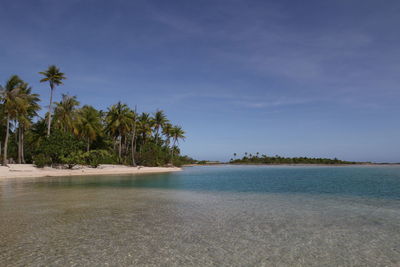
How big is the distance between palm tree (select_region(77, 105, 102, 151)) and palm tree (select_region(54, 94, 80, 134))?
1.29 metres

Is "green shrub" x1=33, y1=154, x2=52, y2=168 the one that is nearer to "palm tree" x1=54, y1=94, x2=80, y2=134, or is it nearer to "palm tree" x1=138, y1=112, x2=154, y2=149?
"palm tree" x1=54, y1=94, x2=80, y2=134

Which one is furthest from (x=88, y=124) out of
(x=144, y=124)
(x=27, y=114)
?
(x=144, y=124)

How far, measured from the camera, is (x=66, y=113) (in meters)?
45.0

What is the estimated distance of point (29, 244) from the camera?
7090 millimetres

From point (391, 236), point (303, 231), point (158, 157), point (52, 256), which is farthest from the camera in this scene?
point (158, 157)

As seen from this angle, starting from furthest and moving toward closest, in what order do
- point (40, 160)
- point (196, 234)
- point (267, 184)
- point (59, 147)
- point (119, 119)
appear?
1. point (119, 119)
2. point (59, 147)
3. point (40, 160)
4. point (267, 184)
5. point (196, 234)

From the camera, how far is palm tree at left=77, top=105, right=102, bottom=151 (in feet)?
159

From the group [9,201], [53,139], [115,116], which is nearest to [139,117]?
[115,116]

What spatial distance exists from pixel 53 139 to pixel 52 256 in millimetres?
36009

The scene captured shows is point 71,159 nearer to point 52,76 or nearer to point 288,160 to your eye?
point 52,76

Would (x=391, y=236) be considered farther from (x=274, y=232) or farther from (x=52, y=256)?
(x=52, y=256)

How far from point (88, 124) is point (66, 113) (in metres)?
4.46

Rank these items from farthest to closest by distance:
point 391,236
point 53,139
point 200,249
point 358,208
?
point 53,139 < point 358,208 < point 391,236 < point 200,249

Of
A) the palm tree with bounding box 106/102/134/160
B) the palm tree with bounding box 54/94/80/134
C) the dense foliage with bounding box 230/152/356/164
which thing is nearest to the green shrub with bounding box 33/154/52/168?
the palm tree with bounding box 54/94/80/134
